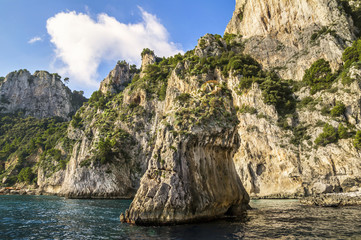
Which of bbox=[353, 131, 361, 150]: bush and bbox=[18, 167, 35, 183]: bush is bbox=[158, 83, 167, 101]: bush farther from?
bbox=[18, 167, 35, 183]: bush

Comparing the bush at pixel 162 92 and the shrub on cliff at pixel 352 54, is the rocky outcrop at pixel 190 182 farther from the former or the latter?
the bush at pixel 162 92

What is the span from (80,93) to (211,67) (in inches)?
5746

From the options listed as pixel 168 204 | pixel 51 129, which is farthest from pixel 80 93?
pixel 168 204

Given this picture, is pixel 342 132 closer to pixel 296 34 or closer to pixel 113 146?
pixel 296 34

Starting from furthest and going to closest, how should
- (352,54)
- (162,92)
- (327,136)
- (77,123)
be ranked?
(77,123), (162,92), (352,54), (327,136)

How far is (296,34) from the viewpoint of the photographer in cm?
6875

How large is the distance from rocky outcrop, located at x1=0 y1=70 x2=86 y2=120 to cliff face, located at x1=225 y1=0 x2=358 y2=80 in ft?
426

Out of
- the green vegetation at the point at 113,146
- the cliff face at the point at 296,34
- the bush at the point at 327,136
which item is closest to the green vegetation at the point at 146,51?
the cliff face at the point at 296,34

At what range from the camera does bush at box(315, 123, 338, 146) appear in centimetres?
4622

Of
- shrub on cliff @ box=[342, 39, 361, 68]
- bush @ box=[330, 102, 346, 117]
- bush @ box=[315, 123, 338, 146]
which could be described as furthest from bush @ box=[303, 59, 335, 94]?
bush @ box=[315, 123, 338, 146]

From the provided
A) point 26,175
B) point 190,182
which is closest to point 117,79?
point 26,175

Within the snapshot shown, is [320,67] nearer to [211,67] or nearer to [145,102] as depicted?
[211,67]

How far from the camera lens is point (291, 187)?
162ft

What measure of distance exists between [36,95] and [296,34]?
538ft
